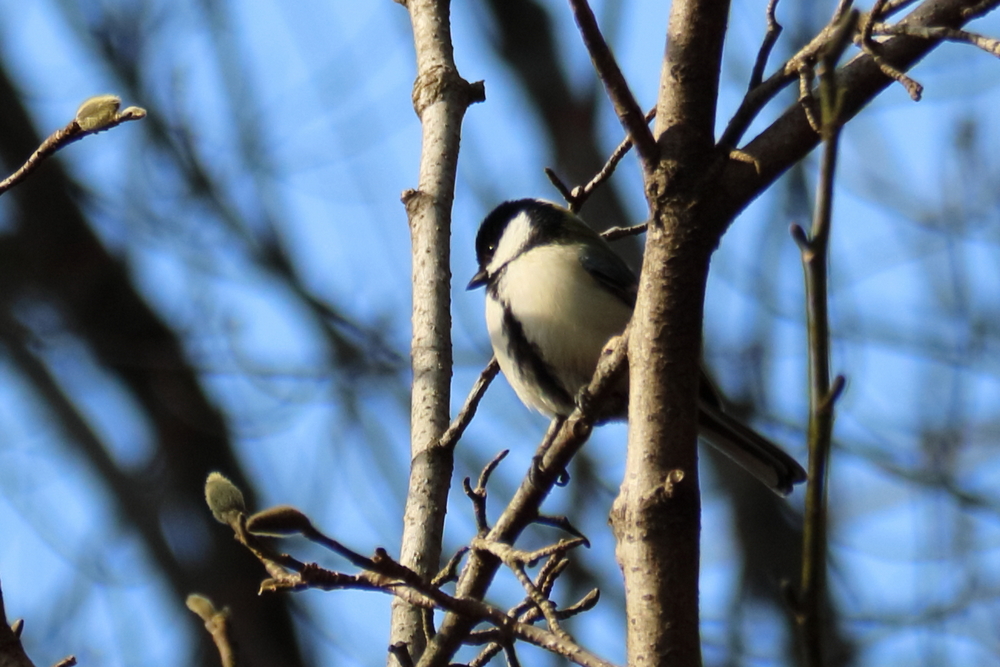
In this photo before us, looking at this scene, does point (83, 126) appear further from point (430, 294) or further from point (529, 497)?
point (430, 294)

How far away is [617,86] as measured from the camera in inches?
53.8

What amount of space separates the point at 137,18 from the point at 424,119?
4322 millimetres

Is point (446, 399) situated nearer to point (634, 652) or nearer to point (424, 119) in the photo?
point (424, 119)

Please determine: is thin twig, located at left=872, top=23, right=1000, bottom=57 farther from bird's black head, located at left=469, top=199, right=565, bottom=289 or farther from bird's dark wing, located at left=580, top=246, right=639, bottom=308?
bird's black head, located at left=469, top=199, right=565, bottom=289

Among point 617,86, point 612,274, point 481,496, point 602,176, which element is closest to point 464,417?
point 481,496

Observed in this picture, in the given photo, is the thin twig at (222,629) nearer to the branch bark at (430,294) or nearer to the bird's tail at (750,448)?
the branch bark at (430,294)

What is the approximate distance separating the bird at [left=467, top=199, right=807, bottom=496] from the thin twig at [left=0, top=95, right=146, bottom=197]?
5.30ft

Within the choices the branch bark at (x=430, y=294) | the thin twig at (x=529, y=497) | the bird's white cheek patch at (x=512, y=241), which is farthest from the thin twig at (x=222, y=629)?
the bird's white cheek patch at (x=512, y=241)

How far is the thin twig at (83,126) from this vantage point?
1381 mm

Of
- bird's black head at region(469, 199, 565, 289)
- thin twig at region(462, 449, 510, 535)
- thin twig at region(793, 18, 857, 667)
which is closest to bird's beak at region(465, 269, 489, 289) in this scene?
bird's black head at region(469, 199, 565, 289)

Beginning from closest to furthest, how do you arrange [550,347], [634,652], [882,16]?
1. [634,652]
2. [882,16]
3. [550,347]

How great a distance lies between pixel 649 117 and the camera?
7.66ft

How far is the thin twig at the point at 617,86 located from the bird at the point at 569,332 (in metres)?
Answer: 1.56

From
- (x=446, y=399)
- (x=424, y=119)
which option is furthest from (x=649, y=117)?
(x=446, y=399)
